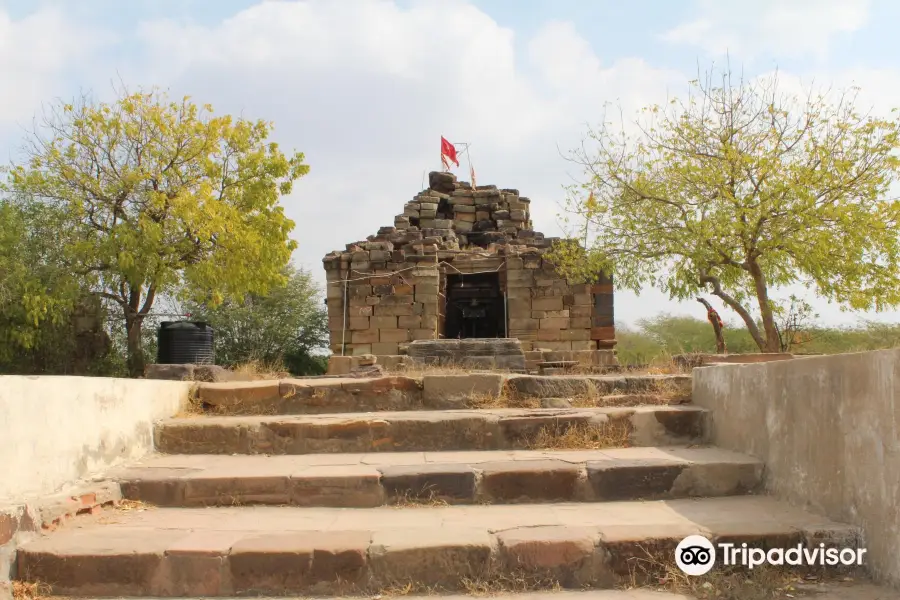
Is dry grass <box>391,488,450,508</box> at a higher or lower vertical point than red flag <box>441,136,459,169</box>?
lower

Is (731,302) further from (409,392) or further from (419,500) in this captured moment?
(419,500)

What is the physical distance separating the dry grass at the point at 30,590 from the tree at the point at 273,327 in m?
17.4

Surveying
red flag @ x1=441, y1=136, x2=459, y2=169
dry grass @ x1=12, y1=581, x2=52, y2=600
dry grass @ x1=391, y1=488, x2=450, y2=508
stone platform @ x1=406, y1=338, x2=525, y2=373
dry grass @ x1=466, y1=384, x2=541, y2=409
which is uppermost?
red flag @ x1=441, y1=136, x2=459, y2=169

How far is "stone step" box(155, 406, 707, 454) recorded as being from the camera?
5.15m

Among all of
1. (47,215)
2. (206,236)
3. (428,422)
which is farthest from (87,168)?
(428,422)

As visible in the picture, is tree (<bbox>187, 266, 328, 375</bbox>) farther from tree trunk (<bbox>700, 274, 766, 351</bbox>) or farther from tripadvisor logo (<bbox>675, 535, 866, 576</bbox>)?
tripadvisor logo (<bbox>675, 535, 866, 576</bbox>)

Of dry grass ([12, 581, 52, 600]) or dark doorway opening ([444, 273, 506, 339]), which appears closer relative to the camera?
dry grass ([12, 581, 52, 600])

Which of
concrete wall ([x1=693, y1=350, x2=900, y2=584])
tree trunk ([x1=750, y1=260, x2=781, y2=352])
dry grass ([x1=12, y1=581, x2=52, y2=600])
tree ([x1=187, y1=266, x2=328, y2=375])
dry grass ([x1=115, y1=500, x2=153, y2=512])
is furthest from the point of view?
tree ([x1=187, y1=266, x2=328, y2=375])

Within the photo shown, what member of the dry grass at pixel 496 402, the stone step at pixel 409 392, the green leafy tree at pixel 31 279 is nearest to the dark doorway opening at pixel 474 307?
the green leafy tree at pixel 31 279

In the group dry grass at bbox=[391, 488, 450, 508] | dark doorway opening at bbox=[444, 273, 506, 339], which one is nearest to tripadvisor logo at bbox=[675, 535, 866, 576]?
dry grass at bbox=[391, 488, 450, 508]

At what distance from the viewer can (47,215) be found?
56.2ft

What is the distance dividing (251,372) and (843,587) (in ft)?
23.6

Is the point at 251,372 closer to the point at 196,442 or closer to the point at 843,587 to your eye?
the point at 196,442

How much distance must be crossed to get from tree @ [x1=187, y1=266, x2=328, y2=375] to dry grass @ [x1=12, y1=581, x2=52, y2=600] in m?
17.4
